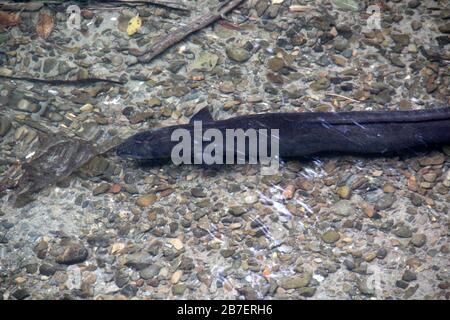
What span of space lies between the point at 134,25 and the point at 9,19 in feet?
4.62

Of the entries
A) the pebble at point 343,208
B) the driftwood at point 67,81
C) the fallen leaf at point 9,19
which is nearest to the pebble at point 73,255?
the driftwood at point 67,81

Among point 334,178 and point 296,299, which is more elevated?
point 334,178

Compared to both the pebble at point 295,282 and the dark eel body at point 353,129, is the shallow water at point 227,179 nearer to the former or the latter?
the pebble at point 295,282

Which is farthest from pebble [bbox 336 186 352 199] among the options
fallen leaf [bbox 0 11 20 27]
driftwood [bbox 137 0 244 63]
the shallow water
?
fallen leaf [bbox 0 11 20 27]

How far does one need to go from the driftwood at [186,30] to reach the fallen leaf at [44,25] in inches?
43.8

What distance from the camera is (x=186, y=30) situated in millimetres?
4758

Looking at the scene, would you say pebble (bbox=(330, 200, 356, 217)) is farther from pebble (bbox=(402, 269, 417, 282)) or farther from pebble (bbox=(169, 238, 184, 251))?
pebble (bbox=(169, 238, 184, 251))

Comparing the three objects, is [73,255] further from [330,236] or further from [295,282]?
[330,236]

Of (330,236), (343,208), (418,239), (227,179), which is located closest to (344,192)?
(343,208)

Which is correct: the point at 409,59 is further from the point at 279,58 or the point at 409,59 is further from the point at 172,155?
the point at 172,155

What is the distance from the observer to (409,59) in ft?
14.3

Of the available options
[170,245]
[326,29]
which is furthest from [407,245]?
[326,29]

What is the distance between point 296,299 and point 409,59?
2.51 meters

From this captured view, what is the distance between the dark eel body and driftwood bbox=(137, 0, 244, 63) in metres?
1.20
